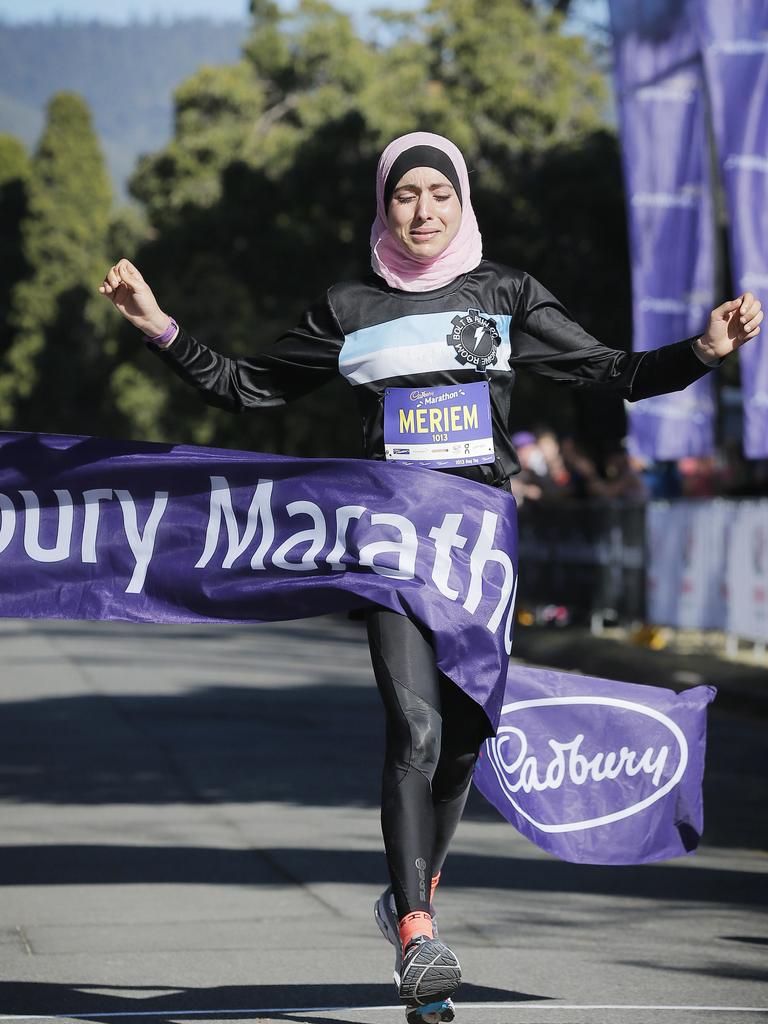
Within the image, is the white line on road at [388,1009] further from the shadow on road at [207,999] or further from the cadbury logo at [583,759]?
the cadbury logo at [583,759]

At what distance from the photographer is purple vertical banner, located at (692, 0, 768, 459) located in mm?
13734

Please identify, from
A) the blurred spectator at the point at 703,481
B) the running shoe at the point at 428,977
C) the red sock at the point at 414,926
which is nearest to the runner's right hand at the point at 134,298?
the red sock at the point at 414,926

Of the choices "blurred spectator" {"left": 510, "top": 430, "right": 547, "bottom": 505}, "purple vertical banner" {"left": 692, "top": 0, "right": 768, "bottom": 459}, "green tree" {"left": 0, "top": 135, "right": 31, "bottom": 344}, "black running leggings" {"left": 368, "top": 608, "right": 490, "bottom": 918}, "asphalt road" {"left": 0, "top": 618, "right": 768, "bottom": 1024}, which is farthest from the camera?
"green tree" {"left": 0, "top": 135, "right": 31, "bottom": 344}

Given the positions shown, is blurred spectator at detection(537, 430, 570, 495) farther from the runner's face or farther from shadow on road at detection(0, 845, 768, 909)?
the runner's face

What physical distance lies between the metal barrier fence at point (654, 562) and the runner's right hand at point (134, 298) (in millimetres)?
9682

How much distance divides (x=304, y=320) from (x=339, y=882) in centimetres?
257

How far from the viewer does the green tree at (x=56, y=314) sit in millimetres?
81688

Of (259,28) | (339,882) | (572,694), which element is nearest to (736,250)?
(339,882)

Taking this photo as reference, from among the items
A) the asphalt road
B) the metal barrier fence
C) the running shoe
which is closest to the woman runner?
the running shoe

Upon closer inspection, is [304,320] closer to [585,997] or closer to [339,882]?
[585,997]

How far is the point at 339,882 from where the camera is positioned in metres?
6.79

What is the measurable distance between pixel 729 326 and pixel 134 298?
150 centimetres

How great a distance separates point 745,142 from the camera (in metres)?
13.9

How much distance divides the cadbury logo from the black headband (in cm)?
146
